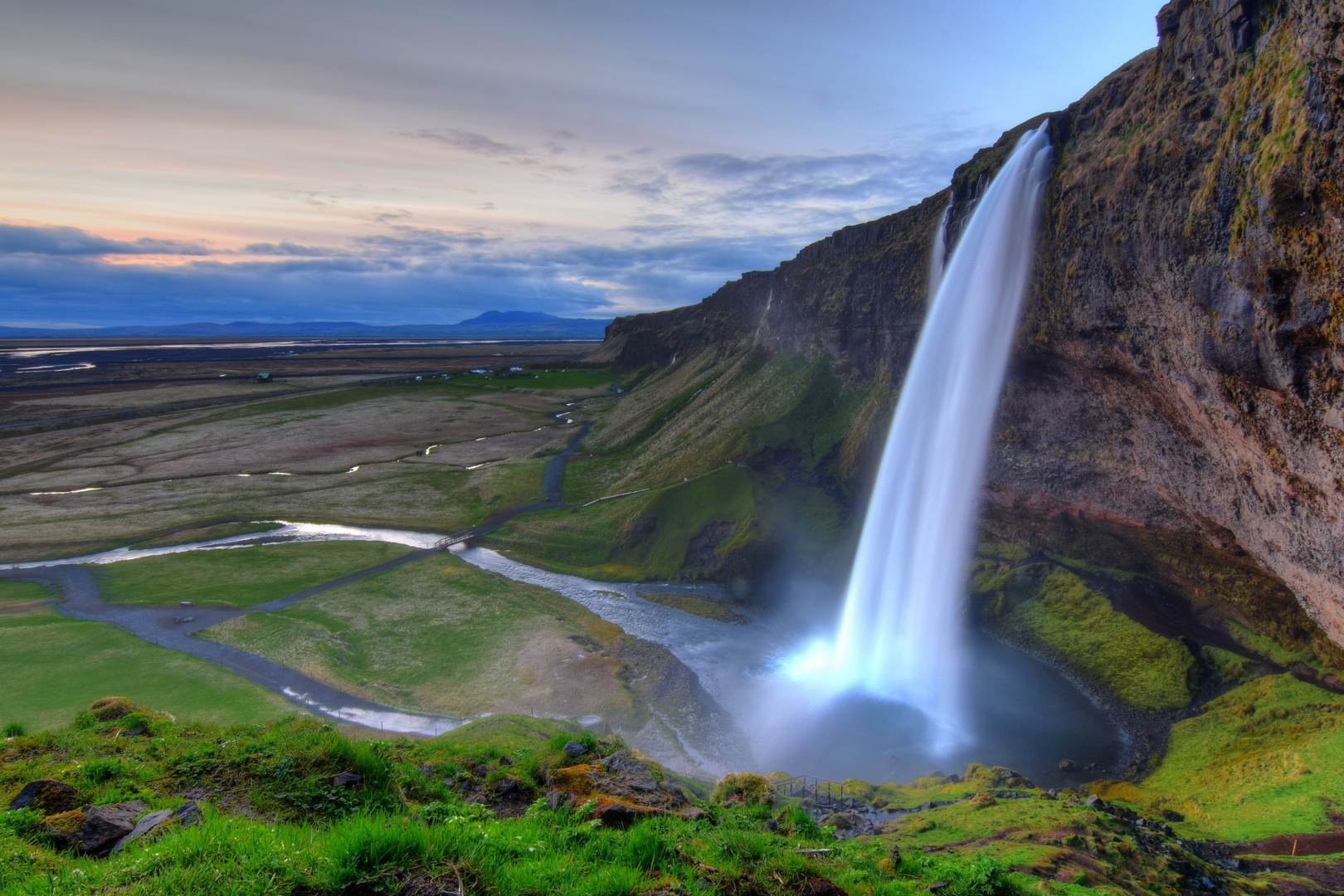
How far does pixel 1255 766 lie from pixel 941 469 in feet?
70.3

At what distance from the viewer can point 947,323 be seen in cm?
4088

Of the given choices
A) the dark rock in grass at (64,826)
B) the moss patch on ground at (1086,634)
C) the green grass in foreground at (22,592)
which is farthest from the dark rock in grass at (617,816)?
the green grass in foreground at (22,592)

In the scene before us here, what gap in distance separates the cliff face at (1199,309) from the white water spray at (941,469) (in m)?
1.69

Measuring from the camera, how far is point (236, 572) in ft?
155

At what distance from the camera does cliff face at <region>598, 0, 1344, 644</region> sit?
60.8 feet

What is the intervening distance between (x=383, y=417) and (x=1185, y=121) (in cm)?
11352

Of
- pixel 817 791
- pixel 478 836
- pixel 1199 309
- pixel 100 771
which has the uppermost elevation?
pixel 1199 309

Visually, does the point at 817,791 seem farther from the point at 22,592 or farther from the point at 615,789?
the point at 22,592

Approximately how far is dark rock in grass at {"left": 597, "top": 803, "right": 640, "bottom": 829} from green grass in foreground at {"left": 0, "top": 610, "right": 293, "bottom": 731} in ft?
82.8

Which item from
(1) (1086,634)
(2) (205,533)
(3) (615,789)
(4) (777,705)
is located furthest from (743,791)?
(2) (205,533)

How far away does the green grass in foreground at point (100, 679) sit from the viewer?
27969 millimetres

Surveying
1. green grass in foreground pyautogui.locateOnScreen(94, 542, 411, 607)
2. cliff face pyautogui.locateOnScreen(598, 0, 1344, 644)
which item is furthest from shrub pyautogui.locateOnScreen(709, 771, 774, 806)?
green grass in foreground pyautogui.locateOnScreen(94, 542, 411, 607)

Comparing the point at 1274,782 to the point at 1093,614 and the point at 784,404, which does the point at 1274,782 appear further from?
the point at 784,404

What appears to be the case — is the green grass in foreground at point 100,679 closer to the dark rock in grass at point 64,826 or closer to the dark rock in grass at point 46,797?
the dark rock in grass at point 46,797
